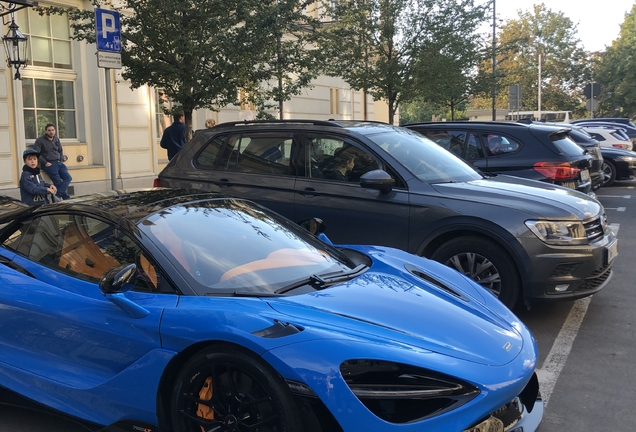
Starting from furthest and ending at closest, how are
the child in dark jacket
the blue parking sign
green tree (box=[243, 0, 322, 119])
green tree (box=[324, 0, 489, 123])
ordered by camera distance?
green tree (box=[324, 0, 489, 123]), green tree (box=[243, 0, 322, 119]), the child in dark jacket, the blue parking sign

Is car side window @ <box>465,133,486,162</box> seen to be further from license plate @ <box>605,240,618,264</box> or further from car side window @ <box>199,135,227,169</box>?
car side window @ <box>199,135,227,169</box>

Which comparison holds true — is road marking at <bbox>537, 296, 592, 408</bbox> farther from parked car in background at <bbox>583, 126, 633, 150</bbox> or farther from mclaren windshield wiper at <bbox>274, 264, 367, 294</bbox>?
parked car in background at <bbox>583, 126, 633, 150</bbox>

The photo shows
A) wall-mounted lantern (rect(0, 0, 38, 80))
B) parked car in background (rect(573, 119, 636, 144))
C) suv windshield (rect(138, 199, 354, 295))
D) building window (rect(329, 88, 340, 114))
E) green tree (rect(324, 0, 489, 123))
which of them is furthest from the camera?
building window (rect(329, 88, 340, 114))

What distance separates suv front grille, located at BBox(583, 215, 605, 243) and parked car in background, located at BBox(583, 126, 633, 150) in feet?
A: 44.7

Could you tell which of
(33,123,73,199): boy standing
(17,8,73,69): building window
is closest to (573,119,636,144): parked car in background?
(17,8,73,69): building window

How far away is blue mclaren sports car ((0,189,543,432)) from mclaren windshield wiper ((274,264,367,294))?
1 centimetres

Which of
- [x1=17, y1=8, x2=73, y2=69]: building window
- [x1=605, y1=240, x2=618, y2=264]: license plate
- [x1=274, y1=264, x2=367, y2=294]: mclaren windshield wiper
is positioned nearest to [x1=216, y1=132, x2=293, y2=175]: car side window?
[x1=274, y1=264, x2=367, y2=294]: mclaren windshield wiper

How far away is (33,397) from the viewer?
3.32 meters

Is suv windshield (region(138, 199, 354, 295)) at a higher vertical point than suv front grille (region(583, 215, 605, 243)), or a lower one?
higher

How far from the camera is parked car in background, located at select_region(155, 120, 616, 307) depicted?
5.03 meters

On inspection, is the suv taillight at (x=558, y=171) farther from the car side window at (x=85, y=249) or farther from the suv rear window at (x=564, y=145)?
the car side window at (x=85, y=249)

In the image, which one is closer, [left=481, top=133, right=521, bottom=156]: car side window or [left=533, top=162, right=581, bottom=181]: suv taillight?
[left=533, top=162, right=581, bottom=181]: suv taillight

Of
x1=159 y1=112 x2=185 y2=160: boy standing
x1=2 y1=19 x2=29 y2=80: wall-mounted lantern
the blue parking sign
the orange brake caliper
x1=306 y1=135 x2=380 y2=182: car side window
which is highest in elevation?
x1=2 y1=19 x2=29 y2=80: wall-mounted lantern

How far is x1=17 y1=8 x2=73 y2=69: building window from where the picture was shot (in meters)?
12.8
